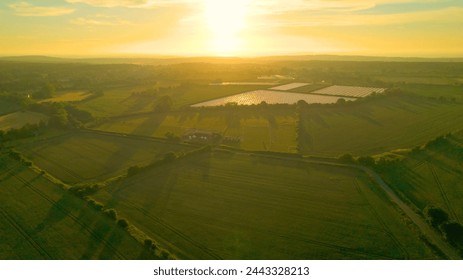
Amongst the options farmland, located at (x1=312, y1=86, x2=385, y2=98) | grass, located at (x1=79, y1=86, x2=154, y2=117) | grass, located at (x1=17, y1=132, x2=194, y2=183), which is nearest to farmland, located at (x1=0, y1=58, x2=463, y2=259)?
grass, located at (x1=17, y1=132, x2=194, y2=183)

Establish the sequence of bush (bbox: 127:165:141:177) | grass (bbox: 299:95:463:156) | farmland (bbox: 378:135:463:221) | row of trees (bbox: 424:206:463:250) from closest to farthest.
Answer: row of trees (bbox: 424:206:463:250)
farmland (bbox: 378:135:463:221)
bush (bbox: 127:165:141:177)
grass (bbox: 299:95:463:156)

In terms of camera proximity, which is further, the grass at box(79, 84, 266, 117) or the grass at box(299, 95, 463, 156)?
the grass at box(79, 84, 266, 117)

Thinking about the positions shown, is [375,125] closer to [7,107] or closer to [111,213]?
[111,213]

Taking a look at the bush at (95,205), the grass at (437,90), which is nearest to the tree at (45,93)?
the bush at (95,205)

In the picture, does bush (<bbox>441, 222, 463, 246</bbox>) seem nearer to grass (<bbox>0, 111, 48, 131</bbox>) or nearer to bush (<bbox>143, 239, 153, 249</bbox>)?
bush (<bbox>143, 239, 153, 249</bbox>)

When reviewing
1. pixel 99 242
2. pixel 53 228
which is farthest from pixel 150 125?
pixel 99 242

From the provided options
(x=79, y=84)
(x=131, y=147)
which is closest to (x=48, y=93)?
(x=79, y=84)
